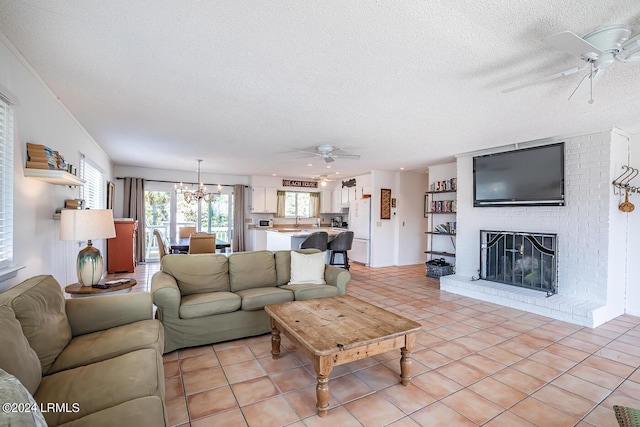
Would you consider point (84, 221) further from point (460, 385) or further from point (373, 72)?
point (460, 385)

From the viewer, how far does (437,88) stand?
2607 mm

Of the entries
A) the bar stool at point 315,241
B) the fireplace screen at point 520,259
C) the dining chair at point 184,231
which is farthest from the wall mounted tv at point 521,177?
the dining chair at point 184,231

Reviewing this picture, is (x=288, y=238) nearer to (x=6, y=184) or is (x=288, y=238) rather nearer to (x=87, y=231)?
(x=87, y=231)

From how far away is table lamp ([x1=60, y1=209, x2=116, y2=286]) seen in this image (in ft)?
8.36

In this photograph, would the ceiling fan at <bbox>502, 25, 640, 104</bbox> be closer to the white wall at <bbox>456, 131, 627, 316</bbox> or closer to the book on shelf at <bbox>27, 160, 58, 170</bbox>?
the white wall at <bbox>456, 131, 627, 316</bbox>

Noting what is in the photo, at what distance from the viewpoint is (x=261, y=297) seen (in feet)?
10.4

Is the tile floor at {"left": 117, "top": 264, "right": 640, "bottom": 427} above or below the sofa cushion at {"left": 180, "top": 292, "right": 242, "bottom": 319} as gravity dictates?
below

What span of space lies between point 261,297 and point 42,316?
1.78 meters

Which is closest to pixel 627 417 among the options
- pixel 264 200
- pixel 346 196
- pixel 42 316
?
pixel 42 316

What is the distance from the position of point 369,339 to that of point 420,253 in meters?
6.46

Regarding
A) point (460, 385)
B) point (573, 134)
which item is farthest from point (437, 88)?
point (573, 134)

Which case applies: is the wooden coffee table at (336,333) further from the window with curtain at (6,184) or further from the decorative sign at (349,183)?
the decorative sign at (349,183)

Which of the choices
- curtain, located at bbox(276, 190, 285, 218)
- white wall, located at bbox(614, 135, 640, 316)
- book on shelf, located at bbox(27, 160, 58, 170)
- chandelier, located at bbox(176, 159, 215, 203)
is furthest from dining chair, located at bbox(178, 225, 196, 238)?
white wall, located at bbox(614, 135, 640, 316)

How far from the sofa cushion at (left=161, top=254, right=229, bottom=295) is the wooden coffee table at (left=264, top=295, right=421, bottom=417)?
3.01 ft
